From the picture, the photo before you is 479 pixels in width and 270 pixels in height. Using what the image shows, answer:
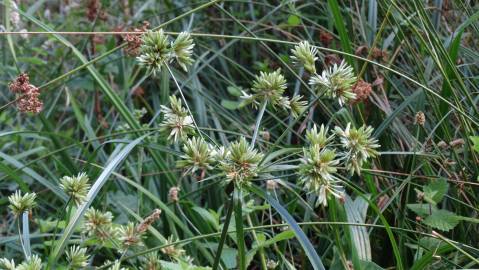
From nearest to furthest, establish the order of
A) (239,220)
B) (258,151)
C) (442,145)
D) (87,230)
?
(239,220) → (87,230) → (442,145) → (258,151)

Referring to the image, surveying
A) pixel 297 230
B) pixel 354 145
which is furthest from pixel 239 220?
pixel 354 145

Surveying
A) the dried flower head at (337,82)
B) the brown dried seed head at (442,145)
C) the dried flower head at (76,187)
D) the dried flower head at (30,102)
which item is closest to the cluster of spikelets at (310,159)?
the dried flower head at (337,82)

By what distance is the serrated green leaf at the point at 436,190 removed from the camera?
1.51 meters

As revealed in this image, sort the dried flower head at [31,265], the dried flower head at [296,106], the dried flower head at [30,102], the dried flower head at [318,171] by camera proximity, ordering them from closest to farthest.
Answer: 1. the dried flower head at [318,171]
2. the dried flower head at [31,265]
3. the dried flower head at [296,106]
4. the dried flower head at [30,102]

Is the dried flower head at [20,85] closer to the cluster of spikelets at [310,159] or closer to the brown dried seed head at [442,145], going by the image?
the cluster of spikelets at [310,159]

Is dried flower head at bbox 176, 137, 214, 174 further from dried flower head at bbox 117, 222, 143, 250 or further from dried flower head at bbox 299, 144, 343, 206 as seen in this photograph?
dried flower head at bbox 117, 222, 143, 250

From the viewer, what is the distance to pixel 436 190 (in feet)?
5.04

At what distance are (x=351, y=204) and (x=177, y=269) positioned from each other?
0.50m

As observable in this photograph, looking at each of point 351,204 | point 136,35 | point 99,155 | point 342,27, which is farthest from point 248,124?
point 136,35

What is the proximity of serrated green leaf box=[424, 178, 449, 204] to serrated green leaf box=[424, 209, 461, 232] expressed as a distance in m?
0.03

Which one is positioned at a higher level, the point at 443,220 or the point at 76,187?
the point at 76,187

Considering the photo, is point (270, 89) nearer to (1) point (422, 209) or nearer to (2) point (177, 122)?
(2) point (177, 122)

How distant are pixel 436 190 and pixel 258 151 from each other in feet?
2.11

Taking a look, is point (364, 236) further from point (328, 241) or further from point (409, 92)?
point (409, 92)
